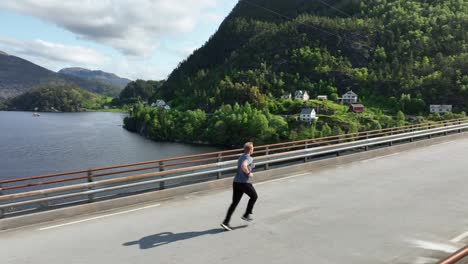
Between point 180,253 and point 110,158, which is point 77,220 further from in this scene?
point 110,158

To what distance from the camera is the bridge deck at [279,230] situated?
701 cm

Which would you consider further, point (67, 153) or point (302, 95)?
point (302, 95)

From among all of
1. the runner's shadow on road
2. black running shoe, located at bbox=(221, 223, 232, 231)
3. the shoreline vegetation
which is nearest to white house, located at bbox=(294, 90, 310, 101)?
the shoreline vegetation

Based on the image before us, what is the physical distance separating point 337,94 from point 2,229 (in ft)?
514

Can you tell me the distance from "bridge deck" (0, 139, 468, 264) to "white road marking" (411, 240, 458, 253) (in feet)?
0.06

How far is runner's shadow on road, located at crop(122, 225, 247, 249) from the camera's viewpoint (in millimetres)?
7648

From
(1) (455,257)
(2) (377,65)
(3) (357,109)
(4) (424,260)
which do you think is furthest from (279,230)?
(2) (377,65)

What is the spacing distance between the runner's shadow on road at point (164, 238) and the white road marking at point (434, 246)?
139 inches

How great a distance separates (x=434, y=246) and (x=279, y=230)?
2922mm

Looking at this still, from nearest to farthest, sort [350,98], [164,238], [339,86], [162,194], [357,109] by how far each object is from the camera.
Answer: [164,238], [162,194], [357,109], [350,98], [339,86]

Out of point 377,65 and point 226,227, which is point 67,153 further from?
point 377,65

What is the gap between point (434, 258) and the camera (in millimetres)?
6684

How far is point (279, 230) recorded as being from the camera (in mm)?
8375

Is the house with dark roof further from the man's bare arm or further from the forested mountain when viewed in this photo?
the man's bare arm
